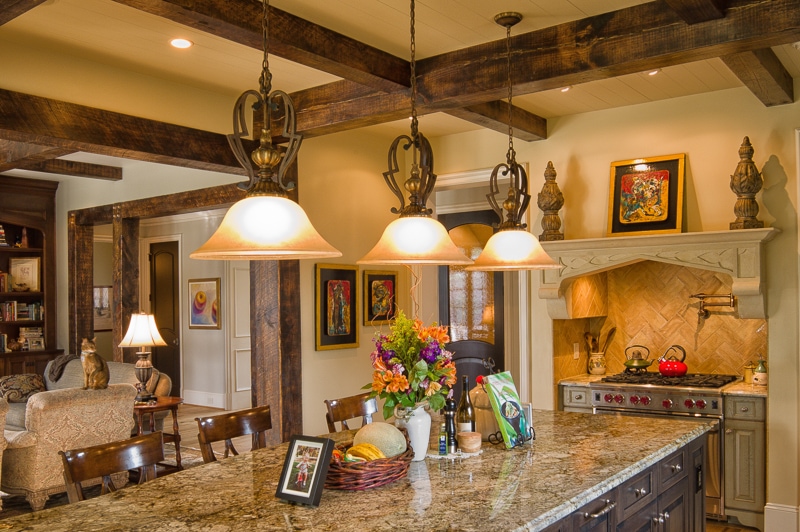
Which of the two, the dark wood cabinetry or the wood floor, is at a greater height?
the dark wood cabinetry

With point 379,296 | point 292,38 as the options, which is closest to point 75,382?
point 379,296

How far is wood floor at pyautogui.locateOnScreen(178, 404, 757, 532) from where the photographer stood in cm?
458

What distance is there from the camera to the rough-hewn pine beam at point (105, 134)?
392cm

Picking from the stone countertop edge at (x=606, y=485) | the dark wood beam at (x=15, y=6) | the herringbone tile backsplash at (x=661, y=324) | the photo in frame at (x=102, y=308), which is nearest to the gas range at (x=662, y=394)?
the herringbone tile backsplash at (x=661, y=324)

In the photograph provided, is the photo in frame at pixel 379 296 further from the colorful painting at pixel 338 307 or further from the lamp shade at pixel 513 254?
the lamp shade at pixel 513 254

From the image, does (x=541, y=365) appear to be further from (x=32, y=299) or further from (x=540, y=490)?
(x=32, y=299)

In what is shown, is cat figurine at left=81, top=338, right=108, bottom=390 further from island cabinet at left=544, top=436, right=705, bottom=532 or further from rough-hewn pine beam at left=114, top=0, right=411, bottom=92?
island cabinet at left=544, top=436, right=705, bottom=532

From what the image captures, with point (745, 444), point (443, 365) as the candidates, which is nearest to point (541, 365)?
point (745, 444)

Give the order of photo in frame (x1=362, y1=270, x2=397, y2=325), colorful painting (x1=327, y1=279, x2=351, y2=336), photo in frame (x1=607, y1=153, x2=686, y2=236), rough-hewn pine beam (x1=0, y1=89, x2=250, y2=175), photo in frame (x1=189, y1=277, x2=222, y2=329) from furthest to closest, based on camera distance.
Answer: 1. photo in frame (x1=189, y1=277, x2=222, y2=329)
2. photo in frame (x1=362, y1=270, x2=397, y2=325)
3. colorful painting (x1=327, y1=279, x2=351, y2=336)
4. photo in frame (x1=607, y1=153, x2=686, y2=236)
5. rough-hewn pine beam (x1=0, y1=89, x2=250, y2=175)

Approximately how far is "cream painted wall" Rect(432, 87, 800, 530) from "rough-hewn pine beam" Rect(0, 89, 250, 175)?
7.16 feet

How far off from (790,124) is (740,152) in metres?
0.36

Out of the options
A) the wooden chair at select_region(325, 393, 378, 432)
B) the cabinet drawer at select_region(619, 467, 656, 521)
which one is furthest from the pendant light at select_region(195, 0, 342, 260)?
the wooden chair at select_region(325, 393, 378, 432)

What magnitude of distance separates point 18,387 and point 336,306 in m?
3.39

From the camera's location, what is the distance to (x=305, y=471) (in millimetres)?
2223
